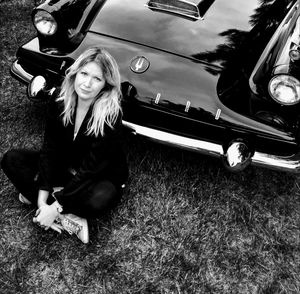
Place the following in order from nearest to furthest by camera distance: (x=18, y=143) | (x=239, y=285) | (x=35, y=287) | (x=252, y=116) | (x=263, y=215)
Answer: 1. (x=35, y=287)
2. (x=239, y=285)
3. (x=252, y=116)
4. (x=263, y=215)
5. (x=18, y=143)

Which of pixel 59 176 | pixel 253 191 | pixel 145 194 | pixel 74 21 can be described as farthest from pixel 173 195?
pixel 74 21

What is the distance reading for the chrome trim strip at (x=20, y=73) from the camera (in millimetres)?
3101

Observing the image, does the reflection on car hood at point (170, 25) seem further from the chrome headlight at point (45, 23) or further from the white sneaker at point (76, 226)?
the white sneaker at point (76, 226)

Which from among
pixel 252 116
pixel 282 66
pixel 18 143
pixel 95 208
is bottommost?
pixel 18 143

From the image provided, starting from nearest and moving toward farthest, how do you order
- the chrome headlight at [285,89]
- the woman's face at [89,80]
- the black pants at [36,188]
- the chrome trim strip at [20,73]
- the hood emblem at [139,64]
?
the woman's face at [89,80], the black pants at [36,188], the chrome headlight at [285,89], the hood emblem at [139,64], the chrome trim strip at [20,73]

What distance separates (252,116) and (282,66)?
0.40 m

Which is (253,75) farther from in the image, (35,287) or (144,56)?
(35,287)

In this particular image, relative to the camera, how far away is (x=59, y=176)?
2.76 m

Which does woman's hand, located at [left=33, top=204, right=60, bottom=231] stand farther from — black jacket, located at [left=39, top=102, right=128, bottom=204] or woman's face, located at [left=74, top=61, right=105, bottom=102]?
woman's face, located at [left=74, top=61, right=105, bottom=102]

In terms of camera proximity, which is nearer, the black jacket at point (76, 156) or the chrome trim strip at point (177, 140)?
the black jacket at point (76, 156)

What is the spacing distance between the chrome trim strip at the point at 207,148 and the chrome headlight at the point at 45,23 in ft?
2.90

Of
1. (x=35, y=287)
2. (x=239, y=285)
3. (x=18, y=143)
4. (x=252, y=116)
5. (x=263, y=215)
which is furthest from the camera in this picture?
(x=18, y=143)

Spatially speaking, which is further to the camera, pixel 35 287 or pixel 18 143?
pixel 18 143

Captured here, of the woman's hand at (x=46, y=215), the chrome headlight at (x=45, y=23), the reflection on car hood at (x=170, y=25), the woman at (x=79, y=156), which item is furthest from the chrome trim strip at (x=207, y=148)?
the chrome headlight at (x=45, y=23)
